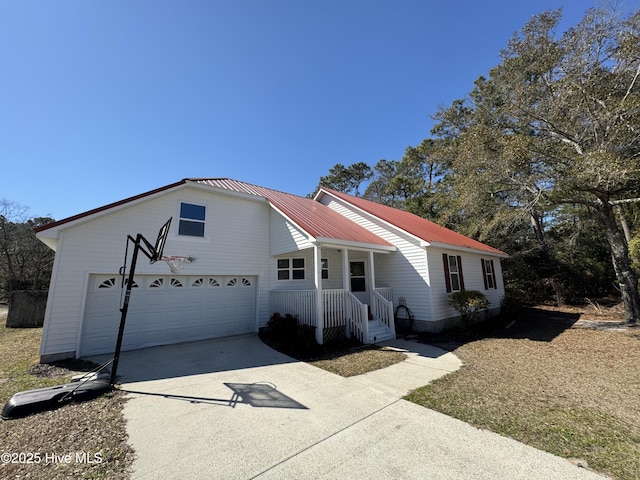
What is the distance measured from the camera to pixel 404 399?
453 centimetres

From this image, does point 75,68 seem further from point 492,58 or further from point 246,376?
point 492,58

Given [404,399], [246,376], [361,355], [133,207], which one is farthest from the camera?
[133,207]

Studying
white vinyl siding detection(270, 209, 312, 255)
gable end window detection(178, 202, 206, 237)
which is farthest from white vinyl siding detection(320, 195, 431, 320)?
gable end window detection(178, 202, 206, 237)

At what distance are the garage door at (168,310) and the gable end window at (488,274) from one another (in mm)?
11904

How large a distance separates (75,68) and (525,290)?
81.0ft

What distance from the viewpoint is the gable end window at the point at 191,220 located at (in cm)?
938

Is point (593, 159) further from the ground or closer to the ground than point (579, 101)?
closer to the ground

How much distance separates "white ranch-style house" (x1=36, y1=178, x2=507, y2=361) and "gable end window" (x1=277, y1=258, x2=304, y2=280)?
1.7 inches

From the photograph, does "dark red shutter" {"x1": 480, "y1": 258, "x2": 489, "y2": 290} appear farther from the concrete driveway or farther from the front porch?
the concrete driveway

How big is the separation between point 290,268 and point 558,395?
29.1ft

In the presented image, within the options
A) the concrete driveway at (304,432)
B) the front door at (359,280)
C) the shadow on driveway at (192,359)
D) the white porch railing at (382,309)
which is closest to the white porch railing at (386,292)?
the white porch railing at (382,309)

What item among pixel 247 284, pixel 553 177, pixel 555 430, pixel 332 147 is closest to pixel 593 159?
pixel 553 177

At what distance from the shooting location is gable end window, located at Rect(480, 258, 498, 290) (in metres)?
14.2

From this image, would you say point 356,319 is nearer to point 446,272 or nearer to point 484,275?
point 446,272
